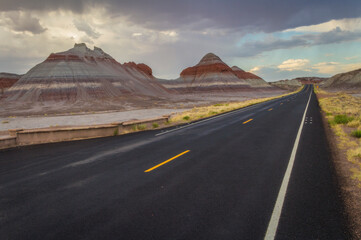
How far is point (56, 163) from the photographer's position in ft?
24.1

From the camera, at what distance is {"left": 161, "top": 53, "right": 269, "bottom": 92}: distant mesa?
454ft

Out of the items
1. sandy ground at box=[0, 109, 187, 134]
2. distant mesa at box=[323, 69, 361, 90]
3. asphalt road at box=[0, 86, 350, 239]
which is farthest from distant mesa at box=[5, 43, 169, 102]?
distant mesa at box=[323, 69, 361, 90]

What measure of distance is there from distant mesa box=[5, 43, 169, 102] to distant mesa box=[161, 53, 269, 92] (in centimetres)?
4466

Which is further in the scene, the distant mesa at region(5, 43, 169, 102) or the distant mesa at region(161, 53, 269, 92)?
the distant mesa at region(161, 53, 269, 92)

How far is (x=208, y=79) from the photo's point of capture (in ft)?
477

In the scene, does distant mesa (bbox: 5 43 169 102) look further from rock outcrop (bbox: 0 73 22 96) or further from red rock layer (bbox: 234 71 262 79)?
red rock layer (bbox: 234 71 262 79)

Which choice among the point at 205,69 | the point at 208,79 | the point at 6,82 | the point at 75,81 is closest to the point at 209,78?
the point at 208,79

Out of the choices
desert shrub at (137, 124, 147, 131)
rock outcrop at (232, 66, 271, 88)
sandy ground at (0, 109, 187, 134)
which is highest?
rock outcrop at (232, 66, 271, 88)

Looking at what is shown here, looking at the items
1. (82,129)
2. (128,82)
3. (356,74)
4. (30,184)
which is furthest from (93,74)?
(356,74)

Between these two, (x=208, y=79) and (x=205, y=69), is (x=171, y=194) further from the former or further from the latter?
(x=205, y=69)

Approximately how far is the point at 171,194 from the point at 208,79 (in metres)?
145

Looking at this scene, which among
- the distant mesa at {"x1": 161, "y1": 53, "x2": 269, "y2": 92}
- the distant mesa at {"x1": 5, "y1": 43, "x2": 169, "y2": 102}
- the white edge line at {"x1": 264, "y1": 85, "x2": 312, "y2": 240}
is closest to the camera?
the white edge line at {"x1": 264, "y1": 85, "x2": 312, "y2": 240}

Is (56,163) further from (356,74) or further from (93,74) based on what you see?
(356,74)

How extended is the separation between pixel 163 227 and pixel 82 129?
960 centimetres
